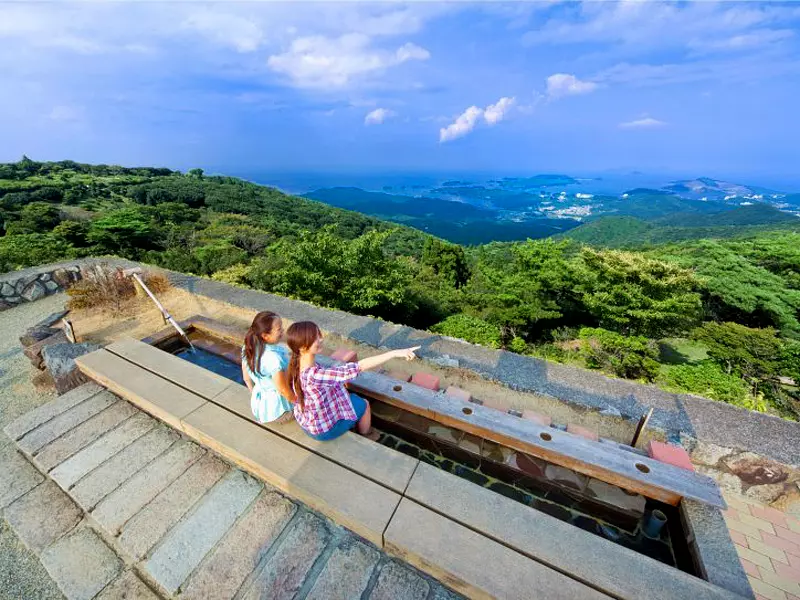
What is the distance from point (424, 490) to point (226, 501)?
44.5 inches

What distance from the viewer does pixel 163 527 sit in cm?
182

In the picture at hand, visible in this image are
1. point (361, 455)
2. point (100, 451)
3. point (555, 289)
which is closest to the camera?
point (361, 455)

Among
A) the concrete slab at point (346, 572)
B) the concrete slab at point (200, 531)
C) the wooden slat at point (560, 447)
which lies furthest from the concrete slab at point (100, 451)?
the concrete slab at point (346, 572)

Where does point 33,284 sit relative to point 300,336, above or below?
below

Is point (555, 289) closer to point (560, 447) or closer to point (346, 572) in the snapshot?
point (560, 447)

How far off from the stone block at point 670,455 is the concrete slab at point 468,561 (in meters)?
1.09

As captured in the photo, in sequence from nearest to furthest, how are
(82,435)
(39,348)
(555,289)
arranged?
1. (82,435)
2. (39,348)
3. (555,289)

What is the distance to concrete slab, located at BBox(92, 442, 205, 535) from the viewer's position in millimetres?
1876

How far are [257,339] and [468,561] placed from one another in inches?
63.2

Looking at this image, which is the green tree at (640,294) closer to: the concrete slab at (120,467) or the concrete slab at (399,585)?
the concrete slab at (399,585)

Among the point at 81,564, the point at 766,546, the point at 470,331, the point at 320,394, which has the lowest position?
the point at 470,331

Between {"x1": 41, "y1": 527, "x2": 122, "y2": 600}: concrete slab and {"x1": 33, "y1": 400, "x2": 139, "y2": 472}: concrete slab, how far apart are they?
1.85 feet

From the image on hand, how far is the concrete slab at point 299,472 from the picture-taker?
1.63 m

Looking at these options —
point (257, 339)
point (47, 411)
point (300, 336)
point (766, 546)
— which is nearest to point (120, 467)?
point (47, 411)
